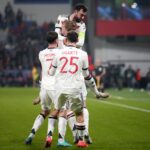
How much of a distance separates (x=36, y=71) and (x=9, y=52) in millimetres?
2616

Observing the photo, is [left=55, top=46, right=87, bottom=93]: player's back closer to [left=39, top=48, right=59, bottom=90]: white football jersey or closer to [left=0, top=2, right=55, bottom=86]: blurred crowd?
[left=39, top=48, right=59, bottom=90]: white football jersey

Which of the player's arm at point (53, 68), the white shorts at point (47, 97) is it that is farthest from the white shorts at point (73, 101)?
the player's arm at point (53, 68)

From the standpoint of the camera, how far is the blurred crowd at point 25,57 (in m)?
39.7

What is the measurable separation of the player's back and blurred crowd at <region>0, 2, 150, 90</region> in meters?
27.5

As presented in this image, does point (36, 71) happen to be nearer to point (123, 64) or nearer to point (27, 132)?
point (123, 64)

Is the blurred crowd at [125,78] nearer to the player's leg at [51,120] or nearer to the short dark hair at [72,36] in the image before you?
the player's leg at [51,120]

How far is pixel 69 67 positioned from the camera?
33.7 feet

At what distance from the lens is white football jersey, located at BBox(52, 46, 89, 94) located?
10273mm

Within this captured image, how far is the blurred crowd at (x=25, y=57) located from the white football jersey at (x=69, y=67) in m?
27.4

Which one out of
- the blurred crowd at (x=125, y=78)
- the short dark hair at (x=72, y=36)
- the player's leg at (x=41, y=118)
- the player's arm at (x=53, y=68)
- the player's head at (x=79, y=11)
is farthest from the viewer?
the blurred crowd at (x=125, y=78)

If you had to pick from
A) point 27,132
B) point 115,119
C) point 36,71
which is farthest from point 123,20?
point 27,132

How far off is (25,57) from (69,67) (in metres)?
31.7

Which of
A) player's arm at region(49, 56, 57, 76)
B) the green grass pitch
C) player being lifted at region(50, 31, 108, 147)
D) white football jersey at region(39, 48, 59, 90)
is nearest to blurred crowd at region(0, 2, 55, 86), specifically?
the green grass pitch

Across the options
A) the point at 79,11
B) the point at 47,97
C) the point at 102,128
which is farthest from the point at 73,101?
the point at 102,128
